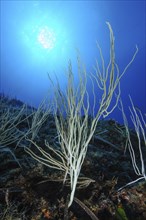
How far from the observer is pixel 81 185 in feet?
9.09

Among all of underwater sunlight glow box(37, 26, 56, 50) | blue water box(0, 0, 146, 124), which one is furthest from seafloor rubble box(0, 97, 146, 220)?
underwater sunlight glow box(37, 26, 56, 50)

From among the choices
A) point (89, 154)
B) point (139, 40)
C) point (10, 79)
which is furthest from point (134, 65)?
point (89, 154)

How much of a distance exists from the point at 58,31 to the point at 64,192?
268 feet

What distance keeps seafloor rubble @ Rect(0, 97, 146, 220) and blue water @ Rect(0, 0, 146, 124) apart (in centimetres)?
7141

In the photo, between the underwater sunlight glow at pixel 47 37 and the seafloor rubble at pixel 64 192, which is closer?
the seafloor rubble at pixel 64 192

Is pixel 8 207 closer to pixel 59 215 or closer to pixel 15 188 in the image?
pixel 15 188

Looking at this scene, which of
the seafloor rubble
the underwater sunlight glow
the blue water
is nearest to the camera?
the seafloor rubble

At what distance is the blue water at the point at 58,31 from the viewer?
79.8 metres

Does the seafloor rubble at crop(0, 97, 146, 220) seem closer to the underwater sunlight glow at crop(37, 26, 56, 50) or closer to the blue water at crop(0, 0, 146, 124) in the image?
the blue water at crop(0, 0, 146, 124)

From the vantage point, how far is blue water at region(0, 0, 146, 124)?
79.8 metres

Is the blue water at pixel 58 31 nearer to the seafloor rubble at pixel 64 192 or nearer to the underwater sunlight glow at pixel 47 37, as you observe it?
the underwater sunlight glow at pixel 47 37

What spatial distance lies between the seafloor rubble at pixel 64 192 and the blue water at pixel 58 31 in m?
71.4

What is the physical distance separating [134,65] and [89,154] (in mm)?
110254

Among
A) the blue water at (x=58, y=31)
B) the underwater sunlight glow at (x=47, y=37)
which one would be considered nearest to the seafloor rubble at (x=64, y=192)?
the blue water at (x=58, y=31)
